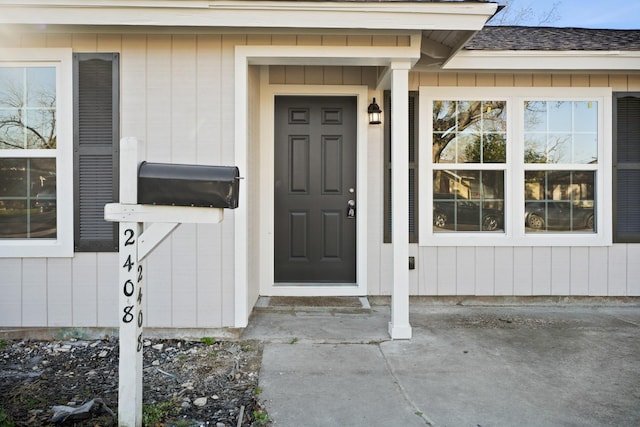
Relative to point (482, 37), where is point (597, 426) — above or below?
below

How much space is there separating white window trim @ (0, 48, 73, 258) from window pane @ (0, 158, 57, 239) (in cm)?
9

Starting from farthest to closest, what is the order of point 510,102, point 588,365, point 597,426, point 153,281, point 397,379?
point 510,102 → point 153,281 → point 588,365 → point 397,379 → point 597,426

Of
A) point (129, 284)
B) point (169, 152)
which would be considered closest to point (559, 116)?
point (169, 152)

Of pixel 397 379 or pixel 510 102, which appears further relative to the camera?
pixel 510 102

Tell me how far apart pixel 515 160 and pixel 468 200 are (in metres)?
0.59

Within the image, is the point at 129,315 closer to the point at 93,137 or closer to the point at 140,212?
the point at 140,212

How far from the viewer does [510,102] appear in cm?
423

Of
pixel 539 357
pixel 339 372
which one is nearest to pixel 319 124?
pixel 339 372

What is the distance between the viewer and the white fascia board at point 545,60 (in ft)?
12.7

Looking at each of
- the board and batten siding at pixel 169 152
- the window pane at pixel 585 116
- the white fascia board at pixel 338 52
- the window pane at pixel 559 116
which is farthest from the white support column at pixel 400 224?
the window pane at pixel 585 116

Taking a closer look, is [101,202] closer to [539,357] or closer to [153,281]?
[153,281]

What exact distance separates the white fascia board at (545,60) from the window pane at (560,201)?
1.01 m

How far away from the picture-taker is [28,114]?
337cm

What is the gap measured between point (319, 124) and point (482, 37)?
1907 millimetres
